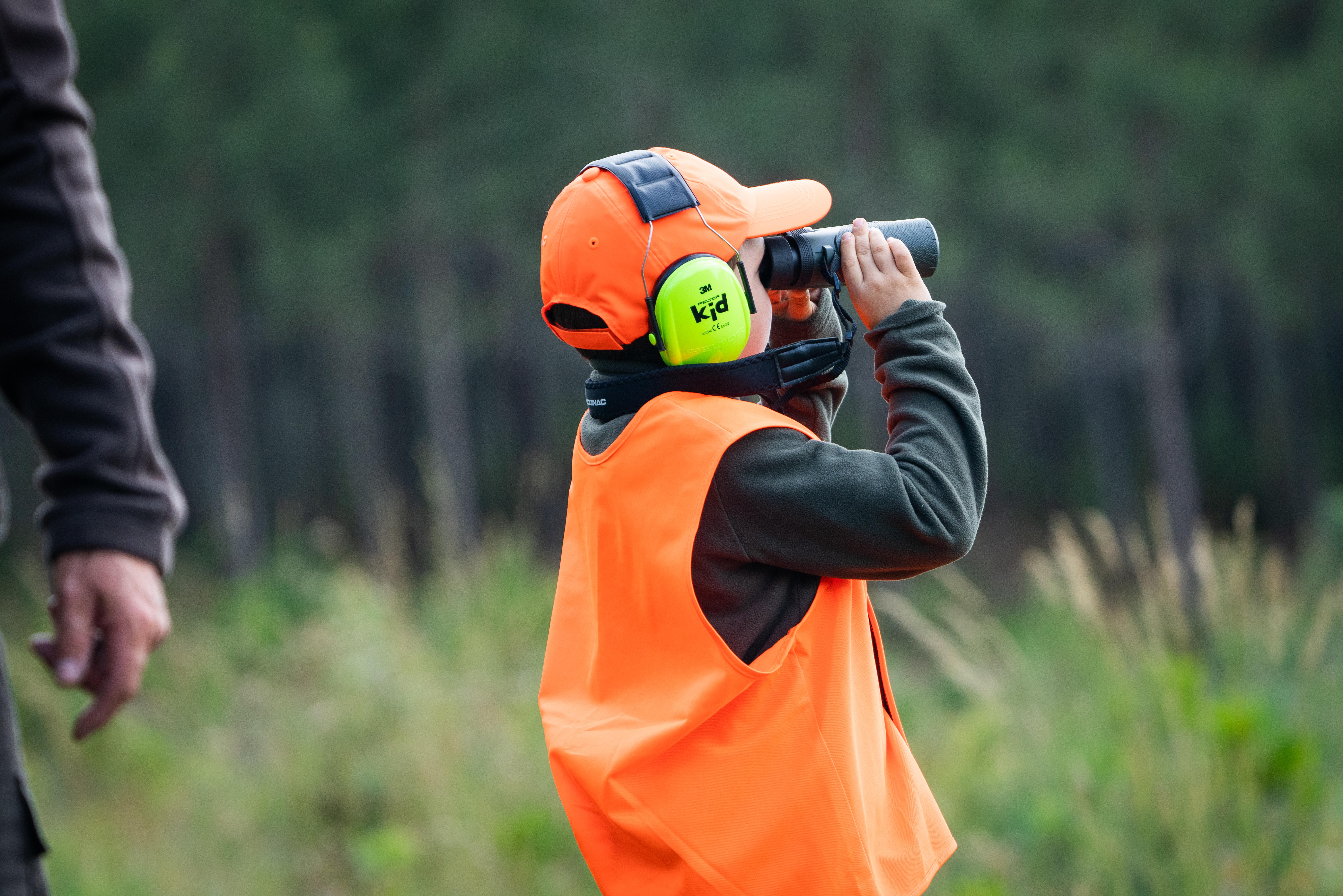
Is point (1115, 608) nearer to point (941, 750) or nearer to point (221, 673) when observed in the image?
point (941, 750)

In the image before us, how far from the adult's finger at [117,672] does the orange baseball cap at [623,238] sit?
728mm

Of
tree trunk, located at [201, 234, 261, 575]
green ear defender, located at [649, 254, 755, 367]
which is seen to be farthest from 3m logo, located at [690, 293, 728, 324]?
tree trunk, located at [201, 234, 261, 575]

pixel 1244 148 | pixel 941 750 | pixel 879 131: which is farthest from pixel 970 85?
pixel 941 750

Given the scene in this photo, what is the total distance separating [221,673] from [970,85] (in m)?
10.2

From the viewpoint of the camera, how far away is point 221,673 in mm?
6203

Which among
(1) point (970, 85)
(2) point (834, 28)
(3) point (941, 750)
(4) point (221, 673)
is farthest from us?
(1) point (970, 85)

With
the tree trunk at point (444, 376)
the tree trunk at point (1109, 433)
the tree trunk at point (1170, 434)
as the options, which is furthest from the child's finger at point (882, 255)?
the tree trunk at point (1109, 433)

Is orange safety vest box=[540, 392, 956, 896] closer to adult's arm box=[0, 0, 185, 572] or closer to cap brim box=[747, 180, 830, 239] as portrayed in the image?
cap brim box=[747, 180, 830, 239]

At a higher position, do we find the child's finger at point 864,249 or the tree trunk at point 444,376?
the child's finger at point 864,249

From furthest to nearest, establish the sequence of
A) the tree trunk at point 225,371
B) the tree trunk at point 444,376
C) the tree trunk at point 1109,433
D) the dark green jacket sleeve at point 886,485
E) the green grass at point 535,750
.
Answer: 1. the tree trunk at point 1109,433
2. the tree trunk at point 444,376
3. the tree trunk at point 225,371
4. the green grass at point 535,750
5. the dark green jacket sleeve at point 886,485

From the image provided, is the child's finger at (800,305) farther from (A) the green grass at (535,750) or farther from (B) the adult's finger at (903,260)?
(A) the green grass at (535,750)

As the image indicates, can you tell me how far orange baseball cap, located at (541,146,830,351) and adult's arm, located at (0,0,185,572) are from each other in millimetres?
633

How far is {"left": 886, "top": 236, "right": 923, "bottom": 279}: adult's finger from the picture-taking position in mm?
1299

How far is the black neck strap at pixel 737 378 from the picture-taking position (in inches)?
50.5
